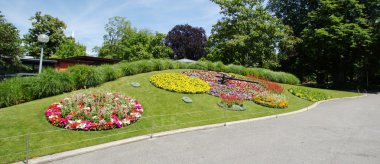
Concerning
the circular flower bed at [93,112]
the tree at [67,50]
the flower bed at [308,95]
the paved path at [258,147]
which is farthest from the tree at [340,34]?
the tree at [67,50]

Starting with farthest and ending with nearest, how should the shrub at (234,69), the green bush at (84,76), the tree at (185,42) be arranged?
1. the tree at (185,42)
2. the shrub at (234,69)
3. the green bush at (84,76)

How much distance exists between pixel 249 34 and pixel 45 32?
1549 inches

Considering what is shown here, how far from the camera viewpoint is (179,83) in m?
17.8

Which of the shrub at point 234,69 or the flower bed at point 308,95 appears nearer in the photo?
the flower bed at point 308,95

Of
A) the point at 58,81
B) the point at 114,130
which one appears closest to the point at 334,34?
the point at 114,130

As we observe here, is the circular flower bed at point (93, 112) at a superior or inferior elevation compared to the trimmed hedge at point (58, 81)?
inferior

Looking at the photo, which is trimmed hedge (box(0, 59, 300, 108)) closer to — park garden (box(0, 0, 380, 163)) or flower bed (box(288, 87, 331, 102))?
park garden (box(0, 0, 380, 163))

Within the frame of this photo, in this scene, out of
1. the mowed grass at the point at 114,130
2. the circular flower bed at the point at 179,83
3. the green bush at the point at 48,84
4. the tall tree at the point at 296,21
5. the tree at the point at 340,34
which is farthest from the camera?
the tall tree at the point at 296,21

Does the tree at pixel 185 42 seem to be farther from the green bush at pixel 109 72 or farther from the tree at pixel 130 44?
the green bush at pixel 109 72

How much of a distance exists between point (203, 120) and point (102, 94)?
5.06 metres

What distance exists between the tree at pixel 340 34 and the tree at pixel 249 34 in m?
3.70

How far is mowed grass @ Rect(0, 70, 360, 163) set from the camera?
23.1ft

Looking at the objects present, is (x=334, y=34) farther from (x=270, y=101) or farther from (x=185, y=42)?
(x=185, y=42)

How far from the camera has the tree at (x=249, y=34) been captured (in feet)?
112
